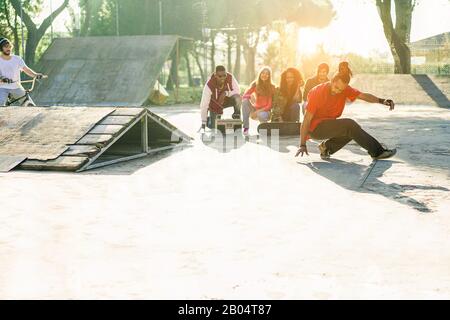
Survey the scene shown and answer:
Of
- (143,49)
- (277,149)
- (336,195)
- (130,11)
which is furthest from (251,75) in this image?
(336,195)

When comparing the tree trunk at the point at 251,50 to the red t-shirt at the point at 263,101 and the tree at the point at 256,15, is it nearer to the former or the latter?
the tree at the point at 256,15

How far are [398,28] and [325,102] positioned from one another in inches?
793

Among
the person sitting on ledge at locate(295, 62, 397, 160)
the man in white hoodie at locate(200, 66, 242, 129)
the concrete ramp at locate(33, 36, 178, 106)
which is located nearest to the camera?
the person sitting on ledge at locate(295, 62, 397, 160)

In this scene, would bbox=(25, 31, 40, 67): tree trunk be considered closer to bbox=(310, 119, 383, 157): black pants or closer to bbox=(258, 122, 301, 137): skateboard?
bbox=(258, 122, 301, 137): skateboard

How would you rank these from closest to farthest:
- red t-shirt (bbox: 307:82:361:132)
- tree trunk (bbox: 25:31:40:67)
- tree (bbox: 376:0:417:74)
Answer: red t-shirt (bbox: 307:82:361:132)
tree (bbox: 376:0:417:74)
tree trunk (bbox: 25:31:40:67)

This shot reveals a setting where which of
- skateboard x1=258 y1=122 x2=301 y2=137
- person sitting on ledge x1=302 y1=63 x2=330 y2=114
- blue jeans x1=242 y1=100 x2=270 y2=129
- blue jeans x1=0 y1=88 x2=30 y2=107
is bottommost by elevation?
skateboard x1=258 y1=122 x2=301 y2=137

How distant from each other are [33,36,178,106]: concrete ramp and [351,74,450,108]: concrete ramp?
7.81 m

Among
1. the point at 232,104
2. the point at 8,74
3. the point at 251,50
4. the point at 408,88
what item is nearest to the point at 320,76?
the point at 232,104

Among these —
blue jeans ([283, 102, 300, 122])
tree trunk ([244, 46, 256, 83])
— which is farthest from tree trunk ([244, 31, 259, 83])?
blue jeans ([283, 102, 300, 122])

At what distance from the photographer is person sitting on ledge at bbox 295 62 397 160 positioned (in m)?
7.92

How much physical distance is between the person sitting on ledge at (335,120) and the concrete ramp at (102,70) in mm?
11868

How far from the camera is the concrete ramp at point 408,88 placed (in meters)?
22.0

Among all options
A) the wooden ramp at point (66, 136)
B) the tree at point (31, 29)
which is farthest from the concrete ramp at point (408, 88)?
the wooden ramp at point (66, 136)

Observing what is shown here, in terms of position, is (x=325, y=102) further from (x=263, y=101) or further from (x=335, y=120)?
(x=263, y=101)
